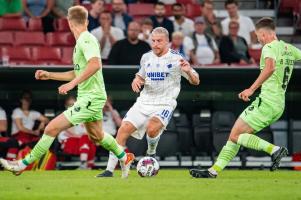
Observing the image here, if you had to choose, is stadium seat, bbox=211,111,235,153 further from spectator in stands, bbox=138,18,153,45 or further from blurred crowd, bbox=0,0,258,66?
spectator in stands, bbox=138,18,153,45

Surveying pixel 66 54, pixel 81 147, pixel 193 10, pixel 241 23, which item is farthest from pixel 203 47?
pixel 81 147

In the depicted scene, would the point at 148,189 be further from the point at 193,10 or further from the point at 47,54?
the point at 193,10

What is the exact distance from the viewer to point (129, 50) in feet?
63.6

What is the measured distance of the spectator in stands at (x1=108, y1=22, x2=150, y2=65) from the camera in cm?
1938

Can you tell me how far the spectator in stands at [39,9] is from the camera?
Result: 21203mm

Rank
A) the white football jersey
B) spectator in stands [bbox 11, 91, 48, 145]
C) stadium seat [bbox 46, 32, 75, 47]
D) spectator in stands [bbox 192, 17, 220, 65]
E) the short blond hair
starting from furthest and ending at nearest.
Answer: stadium seat [bbox 46, 32, 75, 47] < spectator in stands [bbox 192, 17, 220, 65] < spectator in stands [bbox 11, 91, 48, 145] < the white football jersey < the short blond hair

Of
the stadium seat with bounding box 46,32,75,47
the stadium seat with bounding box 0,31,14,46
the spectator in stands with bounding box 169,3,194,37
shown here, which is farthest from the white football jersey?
the stadium seat with bounding box 0,31,14,46

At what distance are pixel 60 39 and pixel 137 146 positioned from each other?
109 inches

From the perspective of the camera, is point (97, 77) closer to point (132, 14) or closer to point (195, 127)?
point (195, 127)

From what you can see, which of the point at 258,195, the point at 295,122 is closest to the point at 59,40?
the point at 295,122

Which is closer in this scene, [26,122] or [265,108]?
[265,108]

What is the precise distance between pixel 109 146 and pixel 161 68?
5.62ft

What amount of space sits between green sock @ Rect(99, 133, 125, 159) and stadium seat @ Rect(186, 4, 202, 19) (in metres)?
8.47

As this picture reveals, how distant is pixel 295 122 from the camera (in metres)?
20.7
